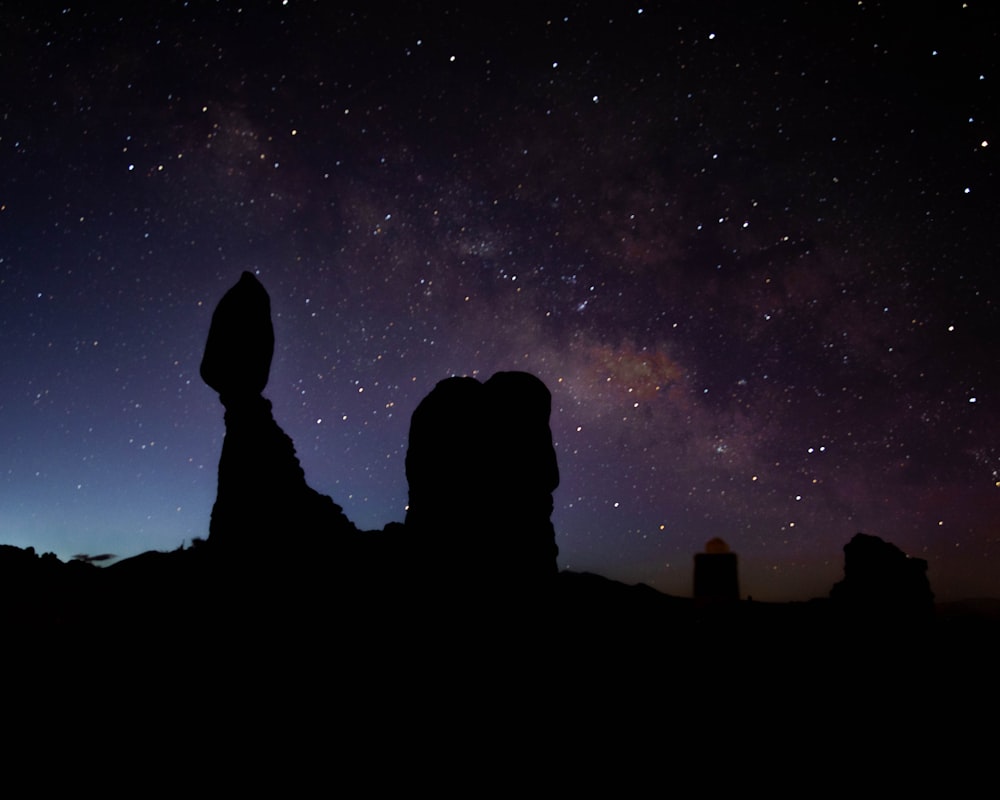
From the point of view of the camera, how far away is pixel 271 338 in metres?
22.6

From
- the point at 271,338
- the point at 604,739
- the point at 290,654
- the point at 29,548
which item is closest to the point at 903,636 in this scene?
the point at 604,739

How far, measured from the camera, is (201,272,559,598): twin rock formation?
61.6ft

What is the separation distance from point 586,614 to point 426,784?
36.3ft

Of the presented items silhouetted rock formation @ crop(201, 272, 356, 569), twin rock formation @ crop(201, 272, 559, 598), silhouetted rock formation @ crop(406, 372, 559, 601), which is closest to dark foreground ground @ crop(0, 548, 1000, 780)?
twin rock formation @ crop(201, 272, 559, 598)

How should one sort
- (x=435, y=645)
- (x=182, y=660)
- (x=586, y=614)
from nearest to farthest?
(x=182, y=660) → (x=435, y=645) → (x=586, y=614)

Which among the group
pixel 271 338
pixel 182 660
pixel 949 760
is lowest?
pixel 949 760

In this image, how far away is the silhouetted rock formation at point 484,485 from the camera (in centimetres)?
1858

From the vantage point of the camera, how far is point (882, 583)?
25438 millimetres

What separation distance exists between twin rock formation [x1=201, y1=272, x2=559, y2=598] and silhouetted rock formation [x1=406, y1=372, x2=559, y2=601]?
0.04m

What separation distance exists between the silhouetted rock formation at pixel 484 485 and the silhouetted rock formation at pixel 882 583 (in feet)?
53.9

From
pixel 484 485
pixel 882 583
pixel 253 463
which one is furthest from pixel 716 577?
pixel 882 583

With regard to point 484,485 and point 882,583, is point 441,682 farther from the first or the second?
point 882,583

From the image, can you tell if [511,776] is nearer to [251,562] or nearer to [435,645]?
[435,645]

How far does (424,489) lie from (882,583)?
22151 mm
